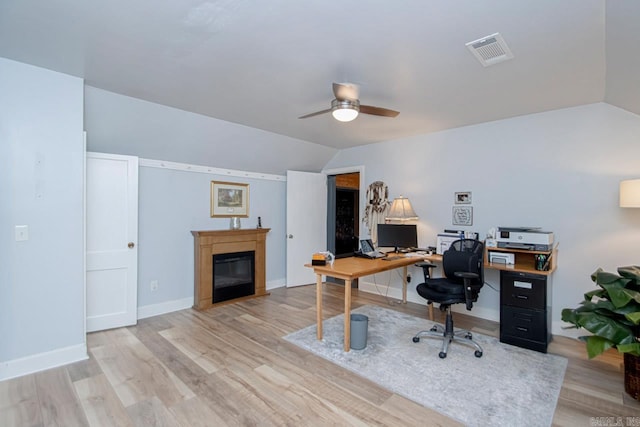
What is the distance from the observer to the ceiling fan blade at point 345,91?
7.95ft

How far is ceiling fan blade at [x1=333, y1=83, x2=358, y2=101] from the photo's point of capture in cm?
242

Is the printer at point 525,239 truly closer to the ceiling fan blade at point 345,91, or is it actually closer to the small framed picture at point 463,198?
the small framed picture at point 463,198

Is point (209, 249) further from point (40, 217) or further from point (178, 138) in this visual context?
point (40, 217)

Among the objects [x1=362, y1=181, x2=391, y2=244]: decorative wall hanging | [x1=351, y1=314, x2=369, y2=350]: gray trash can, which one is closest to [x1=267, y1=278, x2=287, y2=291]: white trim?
[x1=362, y1=181, x2=391, y2=244]: decorative wall hanging

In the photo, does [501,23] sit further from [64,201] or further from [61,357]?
[61,357]

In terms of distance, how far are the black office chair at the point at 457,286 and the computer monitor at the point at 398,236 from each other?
38.9 inches

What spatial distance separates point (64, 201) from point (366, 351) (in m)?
3.12

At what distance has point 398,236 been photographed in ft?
14.2

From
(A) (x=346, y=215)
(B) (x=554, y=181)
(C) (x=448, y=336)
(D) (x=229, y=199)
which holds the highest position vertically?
(B) (x=554, y=181)

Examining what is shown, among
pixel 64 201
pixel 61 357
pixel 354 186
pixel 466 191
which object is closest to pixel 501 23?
pixel 466 191

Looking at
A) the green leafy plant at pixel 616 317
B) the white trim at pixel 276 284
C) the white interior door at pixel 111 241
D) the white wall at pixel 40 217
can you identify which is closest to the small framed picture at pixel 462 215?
the green leafy plant at pixel 616 317

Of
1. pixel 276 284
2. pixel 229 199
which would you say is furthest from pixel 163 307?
pixel 276 284

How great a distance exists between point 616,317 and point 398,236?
2406mm

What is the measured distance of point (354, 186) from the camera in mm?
7629
